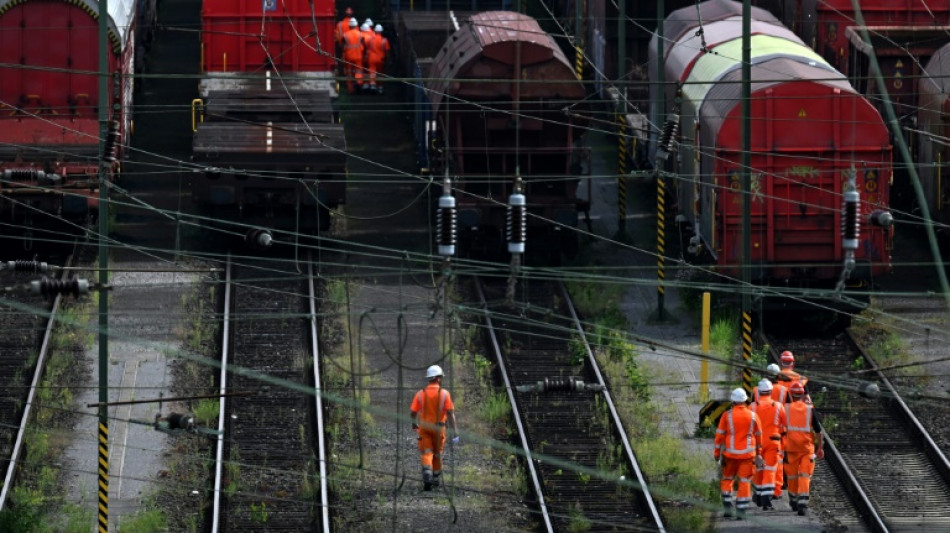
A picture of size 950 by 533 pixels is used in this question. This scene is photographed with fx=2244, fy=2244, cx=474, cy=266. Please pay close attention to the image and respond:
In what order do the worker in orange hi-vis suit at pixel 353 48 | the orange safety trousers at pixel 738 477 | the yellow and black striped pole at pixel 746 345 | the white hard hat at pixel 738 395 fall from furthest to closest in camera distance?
the worker in orange hi-vis suit at pixel 353 48
the yellow and black striped pole at pixel 746 345
the orange safety trousers at pixel 738 477
the white hard hat at pixel 738 395

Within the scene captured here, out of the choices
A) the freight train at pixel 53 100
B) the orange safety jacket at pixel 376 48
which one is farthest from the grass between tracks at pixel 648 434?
the orange safety jacket at pixel 376 48

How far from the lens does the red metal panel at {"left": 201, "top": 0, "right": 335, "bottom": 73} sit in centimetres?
3456

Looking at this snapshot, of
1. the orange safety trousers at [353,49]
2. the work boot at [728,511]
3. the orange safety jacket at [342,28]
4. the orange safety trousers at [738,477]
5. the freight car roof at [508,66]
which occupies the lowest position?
the work boot at [728,511]

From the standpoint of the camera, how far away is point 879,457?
81.9 ft

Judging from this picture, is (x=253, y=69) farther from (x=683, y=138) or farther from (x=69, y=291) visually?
(x=69, y=291)

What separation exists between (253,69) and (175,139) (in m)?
2.87

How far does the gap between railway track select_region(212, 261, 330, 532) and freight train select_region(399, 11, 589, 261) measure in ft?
8.28

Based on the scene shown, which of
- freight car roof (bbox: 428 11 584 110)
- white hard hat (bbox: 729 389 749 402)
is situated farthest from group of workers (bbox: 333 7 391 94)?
white hard hat (bbox: 729 389 749 402)

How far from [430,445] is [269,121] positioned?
383 inches

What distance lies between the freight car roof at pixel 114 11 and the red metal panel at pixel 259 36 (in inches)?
49.1

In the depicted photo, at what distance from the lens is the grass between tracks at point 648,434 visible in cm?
2309

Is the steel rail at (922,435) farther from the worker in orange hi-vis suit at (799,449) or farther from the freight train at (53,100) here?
the freight train at (53,100)

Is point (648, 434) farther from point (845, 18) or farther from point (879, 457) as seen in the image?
point (845, 18)

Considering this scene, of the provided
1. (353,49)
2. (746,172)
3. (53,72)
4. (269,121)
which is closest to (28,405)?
(269,121)
